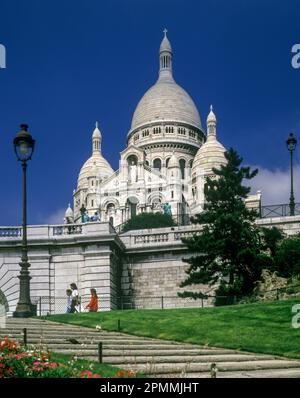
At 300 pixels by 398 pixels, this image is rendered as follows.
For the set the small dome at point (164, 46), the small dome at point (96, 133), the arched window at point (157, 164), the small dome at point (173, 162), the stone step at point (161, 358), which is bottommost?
the stone step at point (161, 358)

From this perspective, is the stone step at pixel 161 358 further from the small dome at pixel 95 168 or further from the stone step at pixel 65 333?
the small dome at pixel 95 168

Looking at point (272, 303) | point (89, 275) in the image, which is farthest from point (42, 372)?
point (89, 275)

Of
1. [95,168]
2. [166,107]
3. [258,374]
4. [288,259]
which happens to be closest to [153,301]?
[288,259]

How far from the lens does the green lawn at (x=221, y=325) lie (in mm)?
16922

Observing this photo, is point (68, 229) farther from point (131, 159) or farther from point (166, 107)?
point (166, 107)

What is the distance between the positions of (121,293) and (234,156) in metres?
8.20

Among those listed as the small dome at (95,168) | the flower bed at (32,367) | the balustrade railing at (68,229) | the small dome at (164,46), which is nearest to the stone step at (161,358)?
the flower bed at (32,367)

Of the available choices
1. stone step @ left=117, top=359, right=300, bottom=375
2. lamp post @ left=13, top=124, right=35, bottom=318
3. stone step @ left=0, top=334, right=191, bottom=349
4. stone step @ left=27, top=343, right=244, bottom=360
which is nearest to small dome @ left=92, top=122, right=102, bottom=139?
lamp post @ left=13, top=124, right=35, bottom=318

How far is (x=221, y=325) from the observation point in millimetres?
19203

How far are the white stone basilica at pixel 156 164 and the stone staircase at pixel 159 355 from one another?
87555mm

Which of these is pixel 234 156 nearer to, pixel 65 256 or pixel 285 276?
pixel 285 276

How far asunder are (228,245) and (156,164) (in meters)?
105

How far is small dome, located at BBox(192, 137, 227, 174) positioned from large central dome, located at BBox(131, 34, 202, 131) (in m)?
17.9

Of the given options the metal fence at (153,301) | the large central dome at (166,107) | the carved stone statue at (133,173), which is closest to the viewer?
the metal fence at (153,301)
